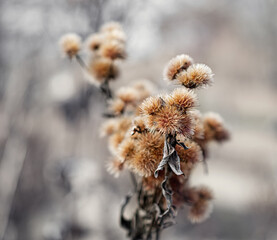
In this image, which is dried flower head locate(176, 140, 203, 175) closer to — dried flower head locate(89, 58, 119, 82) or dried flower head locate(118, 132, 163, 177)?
dried flower head locate(118, 132, 163, 177)

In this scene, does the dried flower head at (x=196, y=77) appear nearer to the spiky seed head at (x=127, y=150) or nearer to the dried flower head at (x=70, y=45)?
the spiky seed head at (x=127, y=150)

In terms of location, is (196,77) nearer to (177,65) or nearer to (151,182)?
(177,65)

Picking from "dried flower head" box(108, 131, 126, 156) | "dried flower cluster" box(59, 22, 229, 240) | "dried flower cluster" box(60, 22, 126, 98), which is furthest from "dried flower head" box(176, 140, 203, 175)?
"dried flower cluster" box(60, 22, 126, 98)

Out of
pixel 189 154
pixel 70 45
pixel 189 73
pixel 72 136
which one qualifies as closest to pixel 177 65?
pixel 189 73

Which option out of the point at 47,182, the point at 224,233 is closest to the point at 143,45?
the point at 47,182

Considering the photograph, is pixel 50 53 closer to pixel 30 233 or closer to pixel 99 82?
pixel 99 82

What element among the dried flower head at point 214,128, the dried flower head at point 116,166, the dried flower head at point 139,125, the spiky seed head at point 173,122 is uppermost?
the dried flower head at point 214,128

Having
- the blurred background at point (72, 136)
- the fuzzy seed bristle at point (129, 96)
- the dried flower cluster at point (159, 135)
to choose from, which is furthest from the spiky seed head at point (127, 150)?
the blurred background at point (72, 136)
